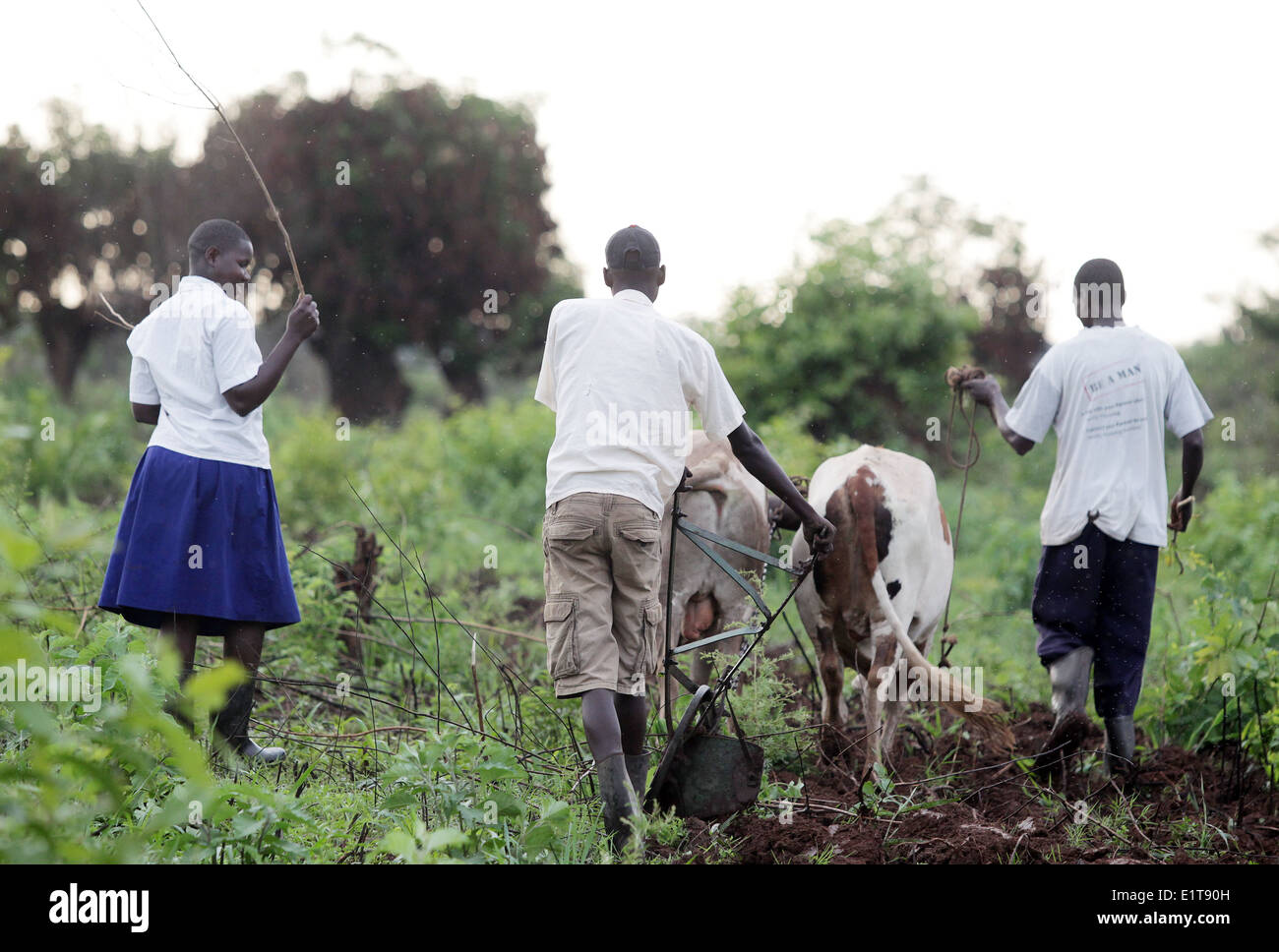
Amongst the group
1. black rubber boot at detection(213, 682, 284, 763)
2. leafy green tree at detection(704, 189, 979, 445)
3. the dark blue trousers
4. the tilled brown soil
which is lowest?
the tilled brown soil

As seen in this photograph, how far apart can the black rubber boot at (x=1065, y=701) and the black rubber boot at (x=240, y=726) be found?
294 cm

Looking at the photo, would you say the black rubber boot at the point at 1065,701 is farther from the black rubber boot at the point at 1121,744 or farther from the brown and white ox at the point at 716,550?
the brown and white ox at the point at 716,550

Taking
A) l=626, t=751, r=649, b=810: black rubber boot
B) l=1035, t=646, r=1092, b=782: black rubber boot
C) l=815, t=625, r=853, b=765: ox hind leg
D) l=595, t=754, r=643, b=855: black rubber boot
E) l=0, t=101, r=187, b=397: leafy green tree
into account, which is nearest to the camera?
l=595, t=754, r=643, b=855: black rubber boot

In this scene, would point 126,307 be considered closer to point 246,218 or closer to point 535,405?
point 246,218

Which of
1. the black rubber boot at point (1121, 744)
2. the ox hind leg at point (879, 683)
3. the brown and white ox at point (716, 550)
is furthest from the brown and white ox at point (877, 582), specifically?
the black rubber boot at point (1121, 744)

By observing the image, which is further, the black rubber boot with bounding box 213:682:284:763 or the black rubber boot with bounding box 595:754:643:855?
the black rubber boot with bounding box 213:682:284:763

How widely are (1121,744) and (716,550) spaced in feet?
5.83

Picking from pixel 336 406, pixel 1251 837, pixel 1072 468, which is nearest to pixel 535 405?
pixel 336 406

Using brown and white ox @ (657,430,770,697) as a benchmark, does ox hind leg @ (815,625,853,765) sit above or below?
below

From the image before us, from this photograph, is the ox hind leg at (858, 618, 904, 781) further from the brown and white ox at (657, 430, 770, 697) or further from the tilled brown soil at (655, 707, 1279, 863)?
the brown and white ox at (657, 430, 770, 697)

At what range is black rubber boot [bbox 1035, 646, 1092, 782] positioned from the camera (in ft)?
15.3

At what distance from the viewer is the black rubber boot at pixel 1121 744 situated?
15.3 ft

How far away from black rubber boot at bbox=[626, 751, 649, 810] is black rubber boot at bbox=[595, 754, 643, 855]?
354mm

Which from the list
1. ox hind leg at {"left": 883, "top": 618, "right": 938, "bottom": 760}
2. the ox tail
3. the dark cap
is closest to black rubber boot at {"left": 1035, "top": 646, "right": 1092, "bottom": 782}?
the ox tail
